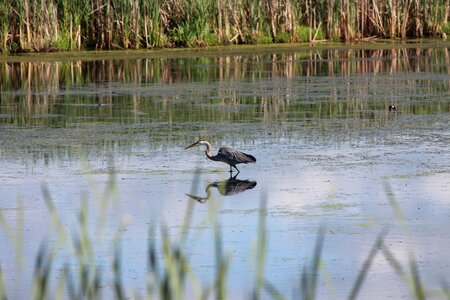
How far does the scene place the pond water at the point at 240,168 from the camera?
518cm

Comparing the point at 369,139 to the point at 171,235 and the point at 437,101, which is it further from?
the point at 171,235

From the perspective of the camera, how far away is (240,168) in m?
8.08

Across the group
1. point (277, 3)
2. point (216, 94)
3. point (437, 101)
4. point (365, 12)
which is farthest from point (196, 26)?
point (437, 101)

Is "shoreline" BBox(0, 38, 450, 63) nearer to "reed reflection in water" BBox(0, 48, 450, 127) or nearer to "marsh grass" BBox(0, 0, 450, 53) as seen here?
"reed reflection in water" BBox(0, 48, 450, 127)

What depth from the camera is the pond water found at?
5.18 metres

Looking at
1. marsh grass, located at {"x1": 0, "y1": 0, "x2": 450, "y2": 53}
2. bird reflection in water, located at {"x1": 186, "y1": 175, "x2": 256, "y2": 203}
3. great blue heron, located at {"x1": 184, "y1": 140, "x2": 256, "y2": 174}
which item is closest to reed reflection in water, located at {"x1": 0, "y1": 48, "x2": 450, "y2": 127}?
marsh grass, located at {"x1": 0, "y1": 0, "x2": 450, "y2": 53}

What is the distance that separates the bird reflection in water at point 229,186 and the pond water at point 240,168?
0.05 feet

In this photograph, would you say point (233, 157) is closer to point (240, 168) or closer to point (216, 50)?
point (240, 168)

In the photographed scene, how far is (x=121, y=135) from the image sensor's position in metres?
9.84

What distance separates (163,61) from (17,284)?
42.9ft

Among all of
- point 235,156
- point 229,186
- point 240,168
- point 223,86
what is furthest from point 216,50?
point 229,186

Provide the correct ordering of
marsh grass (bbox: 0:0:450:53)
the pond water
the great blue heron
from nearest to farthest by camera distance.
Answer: the pond water → the great blue heron → marsh grass (bbox: 0:0:450:53)

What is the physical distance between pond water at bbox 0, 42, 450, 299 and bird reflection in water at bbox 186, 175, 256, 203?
0.01 m

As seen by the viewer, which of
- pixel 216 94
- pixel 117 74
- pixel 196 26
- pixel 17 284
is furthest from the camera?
pixel 196 26
